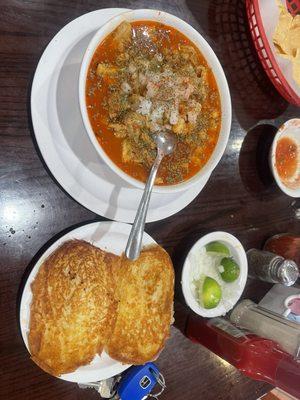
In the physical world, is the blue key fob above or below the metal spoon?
below

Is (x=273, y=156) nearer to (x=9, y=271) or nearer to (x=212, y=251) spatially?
(x=212, y=251)

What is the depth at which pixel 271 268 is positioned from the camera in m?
2.68

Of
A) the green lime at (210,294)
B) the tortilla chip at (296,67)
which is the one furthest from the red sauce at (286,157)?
the green lime at (210,294)

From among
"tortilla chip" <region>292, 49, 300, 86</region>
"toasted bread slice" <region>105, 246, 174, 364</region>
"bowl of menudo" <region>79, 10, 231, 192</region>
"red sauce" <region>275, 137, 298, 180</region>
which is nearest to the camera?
"bowl of menudo" <region>79, 10, 231, 192</region>

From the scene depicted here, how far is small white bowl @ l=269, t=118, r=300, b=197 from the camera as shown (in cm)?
271

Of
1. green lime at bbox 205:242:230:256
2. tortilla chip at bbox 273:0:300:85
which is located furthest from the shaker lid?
tortilla chip at bbox 273:0:300:85

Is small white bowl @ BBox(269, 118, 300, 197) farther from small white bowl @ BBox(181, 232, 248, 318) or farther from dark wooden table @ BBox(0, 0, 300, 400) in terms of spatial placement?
small white bowl @ BBox(181, 232, 248, 318)

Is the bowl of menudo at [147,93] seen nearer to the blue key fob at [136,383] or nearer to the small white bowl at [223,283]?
the small white bowl at [223,283]

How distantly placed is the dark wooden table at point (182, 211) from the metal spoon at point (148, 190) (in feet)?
1.41

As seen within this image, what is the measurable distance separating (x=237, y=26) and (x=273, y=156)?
0.84m

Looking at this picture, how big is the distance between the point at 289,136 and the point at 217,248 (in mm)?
974

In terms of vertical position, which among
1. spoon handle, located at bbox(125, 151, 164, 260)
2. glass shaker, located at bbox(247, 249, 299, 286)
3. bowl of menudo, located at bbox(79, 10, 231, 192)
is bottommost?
glass shaker, located at bbox(247, 249, 299, 286)

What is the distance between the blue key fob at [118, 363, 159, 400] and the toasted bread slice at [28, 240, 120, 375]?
0.35m

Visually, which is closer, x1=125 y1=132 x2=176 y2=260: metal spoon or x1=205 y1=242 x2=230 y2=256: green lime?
x1=125 y1=132 x2=176 y2=260: metal spoon
